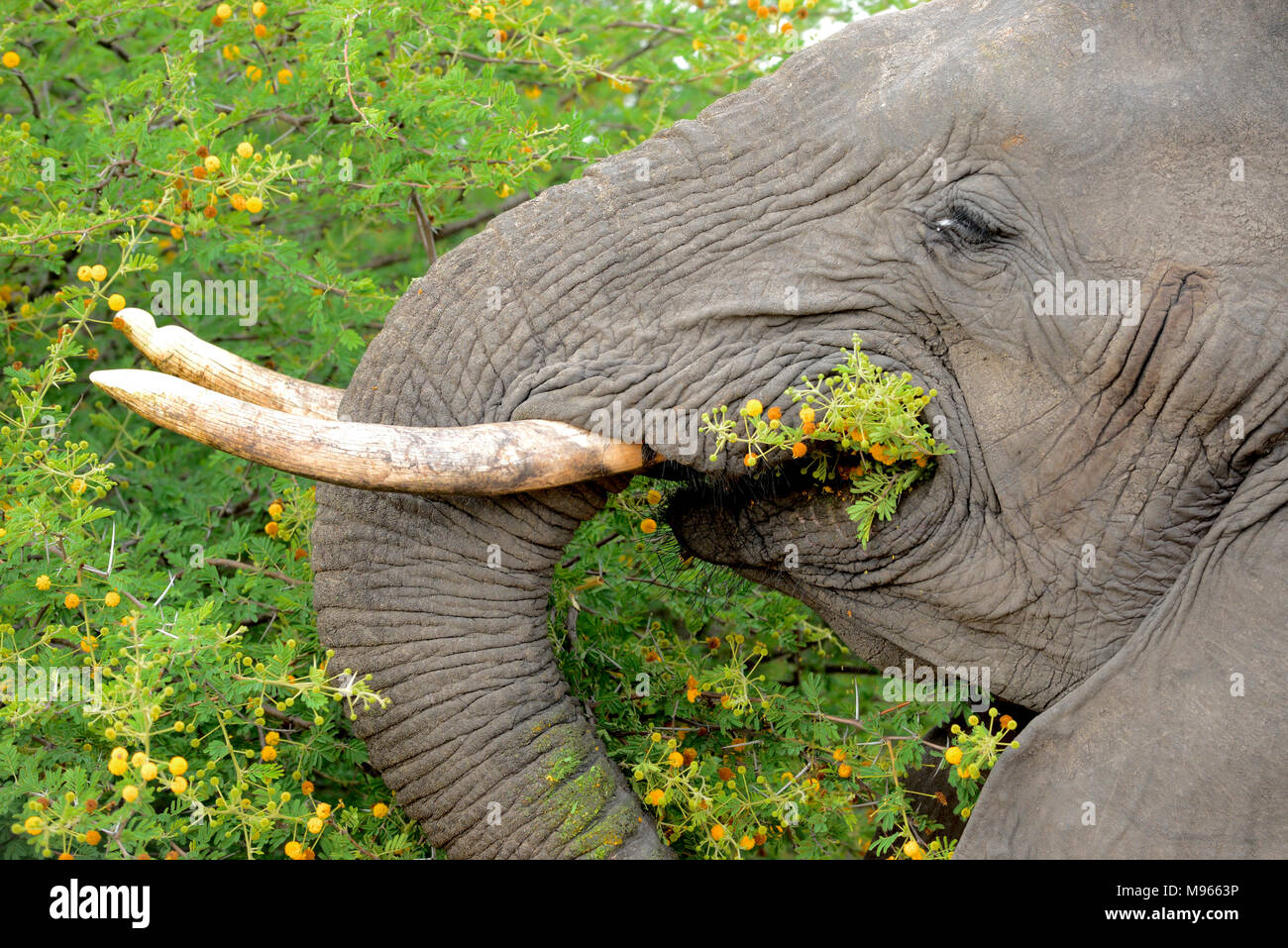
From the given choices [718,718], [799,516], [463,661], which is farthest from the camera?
[718,718]

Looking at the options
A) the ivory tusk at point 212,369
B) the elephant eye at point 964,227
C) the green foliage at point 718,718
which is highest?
the elephant eye at point 964,227

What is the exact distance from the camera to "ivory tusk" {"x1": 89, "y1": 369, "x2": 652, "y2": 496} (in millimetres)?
3295

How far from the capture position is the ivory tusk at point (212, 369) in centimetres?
363

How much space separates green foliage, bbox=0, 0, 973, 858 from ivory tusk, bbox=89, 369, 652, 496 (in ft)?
1.58

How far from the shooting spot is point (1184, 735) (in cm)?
327

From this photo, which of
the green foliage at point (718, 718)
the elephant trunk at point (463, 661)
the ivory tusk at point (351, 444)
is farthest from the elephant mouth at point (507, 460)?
the green foliage at point (718, 718)

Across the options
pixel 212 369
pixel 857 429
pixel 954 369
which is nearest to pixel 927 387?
pixel 954 369

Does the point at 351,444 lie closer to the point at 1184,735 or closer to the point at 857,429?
the point at 857,429

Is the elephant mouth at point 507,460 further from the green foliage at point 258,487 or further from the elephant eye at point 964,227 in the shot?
the green foliage at point 258,487

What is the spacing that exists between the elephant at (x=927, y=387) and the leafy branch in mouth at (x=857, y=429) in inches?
2.7

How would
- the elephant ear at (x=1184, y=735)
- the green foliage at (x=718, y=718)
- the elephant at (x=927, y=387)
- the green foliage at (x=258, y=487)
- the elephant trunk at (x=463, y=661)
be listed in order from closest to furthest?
1. the elephant ear at (x=1184, y=735)
2. the elephant at (x=927, y=387)
3. the green foliage at (x=258, y=487)
4. the elephant trunk at (x=463, y=661)
5. the green foliage at (x=718, y=718)

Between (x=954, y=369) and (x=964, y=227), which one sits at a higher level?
(x=964, y=227)

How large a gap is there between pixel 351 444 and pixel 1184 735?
6.61 feet
